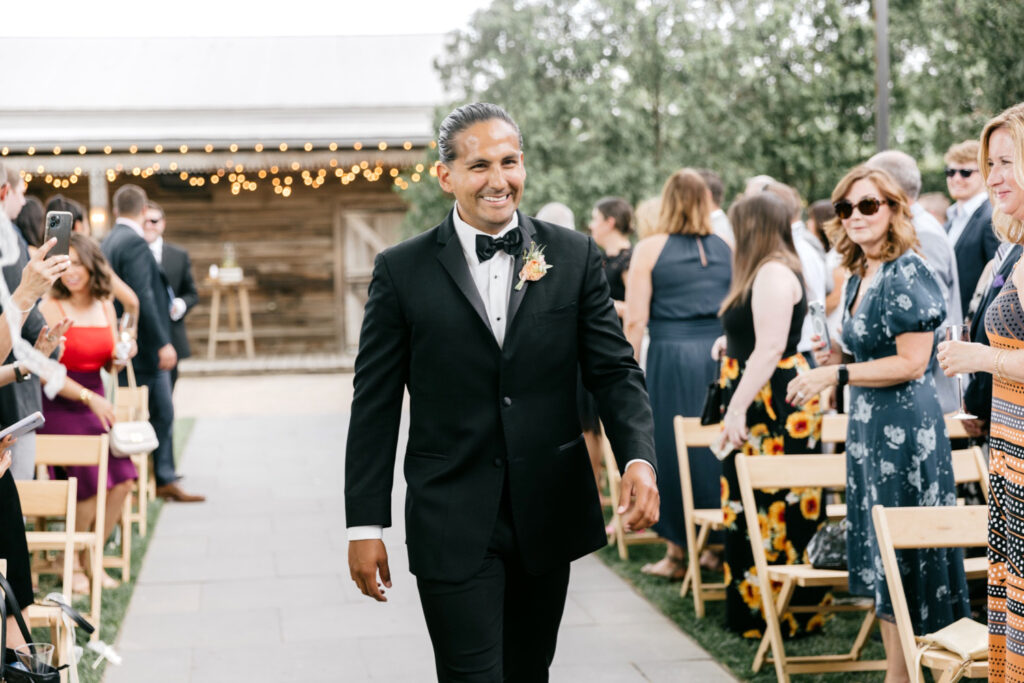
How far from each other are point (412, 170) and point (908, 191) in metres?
12.7

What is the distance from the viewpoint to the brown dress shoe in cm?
896

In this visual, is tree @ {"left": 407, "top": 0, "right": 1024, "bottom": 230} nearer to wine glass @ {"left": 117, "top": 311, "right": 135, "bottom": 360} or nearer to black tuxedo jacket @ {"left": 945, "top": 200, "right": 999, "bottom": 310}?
wine glass @ {"left": 117, "top": 311, "right": 135, "bottom": 360}

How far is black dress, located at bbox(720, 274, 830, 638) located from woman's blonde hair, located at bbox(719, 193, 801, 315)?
0.13m

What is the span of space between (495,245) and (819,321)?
2.20 metres

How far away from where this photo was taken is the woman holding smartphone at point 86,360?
6.30 metres

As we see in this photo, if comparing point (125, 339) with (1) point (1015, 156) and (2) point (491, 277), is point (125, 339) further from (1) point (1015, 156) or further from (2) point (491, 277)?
(1) point (1015, 156)

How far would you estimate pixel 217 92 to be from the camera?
20.0 metres

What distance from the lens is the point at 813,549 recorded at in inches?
192

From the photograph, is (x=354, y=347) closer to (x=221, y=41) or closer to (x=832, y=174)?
(x=221, y=41)

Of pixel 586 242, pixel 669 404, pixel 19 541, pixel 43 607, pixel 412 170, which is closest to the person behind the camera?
pixel 586 242

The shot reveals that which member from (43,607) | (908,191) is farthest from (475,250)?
(908,191)

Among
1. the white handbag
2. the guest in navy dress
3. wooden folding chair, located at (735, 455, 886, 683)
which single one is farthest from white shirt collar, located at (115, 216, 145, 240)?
wooden folding chair, located at (735, 455, 886, 683)

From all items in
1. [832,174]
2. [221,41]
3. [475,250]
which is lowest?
[475,250]

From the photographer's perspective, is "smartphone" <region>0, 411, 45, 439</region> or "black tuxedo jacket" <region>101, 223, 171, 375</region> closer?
"smartphone" <region>0, 411, 45, 439</region>
